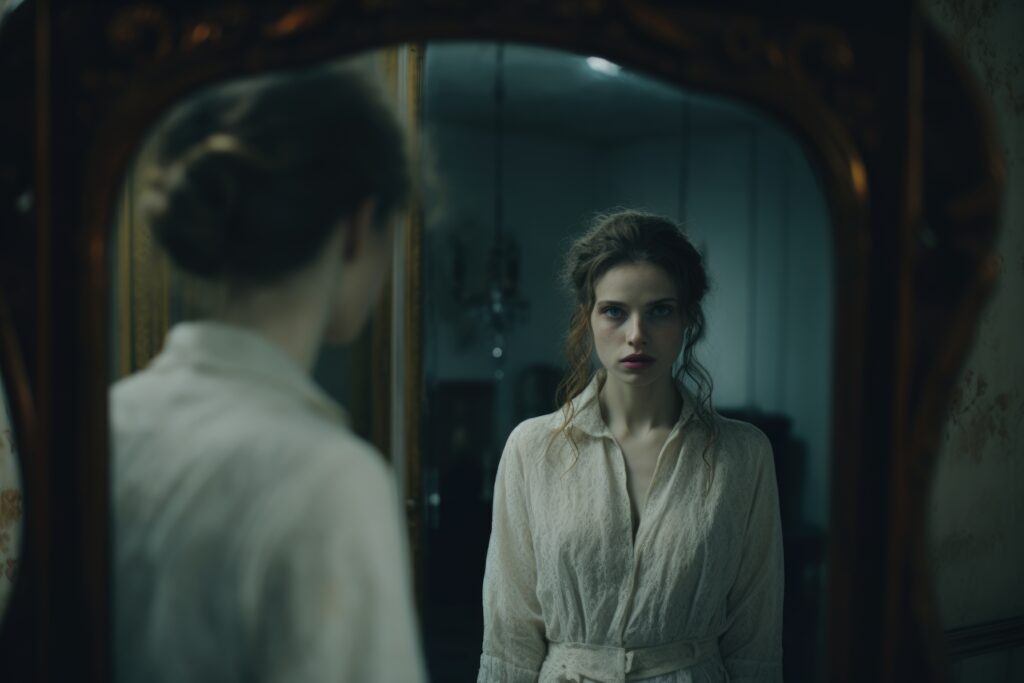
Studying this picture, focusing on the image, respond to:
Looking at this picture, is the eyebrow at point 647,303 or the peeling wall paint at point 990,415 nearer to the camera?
the eyebrow at point 647,303

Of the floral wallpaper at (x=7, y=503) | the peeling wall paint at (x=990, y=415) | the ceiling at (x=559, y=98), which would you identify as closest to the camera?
the ceiling at (x=559, y=98)

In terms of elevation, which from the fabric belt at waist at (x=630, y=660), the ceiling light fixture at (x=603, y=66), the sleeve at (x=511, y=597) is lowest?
the fabric belt at waist at (x=630, y=660)

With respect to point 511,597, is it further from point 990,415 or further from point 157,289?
point 990,415

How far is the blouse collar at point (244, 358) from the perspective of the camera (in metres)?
0.60

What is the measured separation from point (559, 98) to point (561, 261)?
0.13 metres

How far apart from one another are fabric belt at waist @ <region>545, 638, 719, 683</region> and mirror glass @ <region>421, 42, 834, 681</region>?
8 centimetres

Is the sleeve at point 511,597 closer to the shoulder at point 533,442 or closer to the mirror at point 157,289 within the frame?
the shoulder at point 533,442

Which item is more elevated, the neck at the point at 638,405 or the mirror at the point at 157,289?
the mirror at the point at 157,289

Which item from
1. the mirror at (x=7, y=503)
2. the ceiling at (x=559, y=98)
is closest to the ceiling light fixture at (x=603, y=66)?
the ceiling at (x=559, y=98)

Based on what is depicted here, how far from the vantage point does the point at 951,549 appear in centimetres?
130

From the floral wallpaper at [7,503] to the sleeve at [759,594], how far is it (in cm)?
76

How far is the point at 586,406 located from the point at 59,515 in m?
0.40

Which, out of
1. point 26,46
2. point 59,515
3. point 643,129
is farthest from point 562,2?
point 59,515

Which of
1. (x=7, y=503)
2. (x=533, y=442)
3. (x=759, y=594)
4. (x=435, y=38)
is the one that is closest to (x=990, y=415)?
(x=759, y=594)
